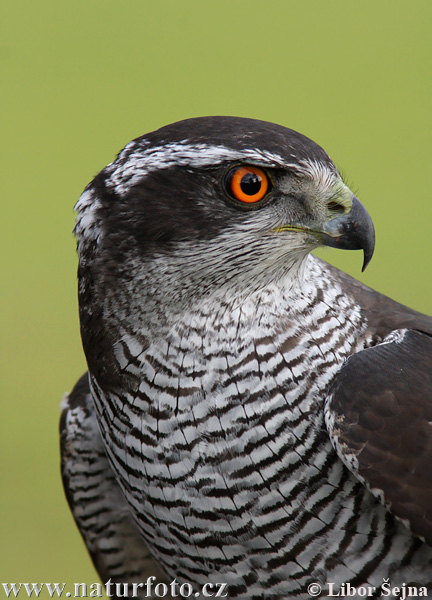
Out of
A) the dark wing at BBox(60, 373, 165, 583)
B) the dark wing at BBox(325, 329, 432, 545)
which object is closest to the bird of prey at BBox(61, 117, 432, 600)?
the dark wing at BBox(325, 329, 432, 545)

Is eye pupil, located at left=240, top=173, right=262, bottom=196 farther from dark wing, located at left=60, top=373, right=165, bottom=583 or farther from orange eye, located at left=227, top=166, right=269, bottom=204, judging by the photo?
dark wing, located at left=60, top=373, right=165, bottom=583

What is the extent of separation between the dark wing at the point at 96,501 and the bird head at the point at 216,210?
94cm

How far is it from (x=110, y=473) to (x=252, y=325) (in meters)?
1.14

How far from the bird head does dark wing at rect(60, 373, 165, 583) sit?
936 millimetres

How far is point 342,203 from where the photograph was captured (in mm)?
2674

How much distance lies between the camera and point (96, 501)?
3477mm

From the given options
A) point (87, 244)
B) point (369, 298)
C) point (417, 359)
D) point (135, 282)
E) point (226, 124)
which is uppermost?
point (226, 124)

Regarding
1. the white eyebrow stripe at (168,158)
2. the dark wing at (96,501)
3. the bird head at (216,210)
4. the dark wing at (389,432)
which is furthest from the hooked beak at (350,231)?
the dark wing at (96,501)

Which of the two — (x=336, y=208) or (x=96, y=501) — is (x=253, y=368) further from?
(x=96, y=501)

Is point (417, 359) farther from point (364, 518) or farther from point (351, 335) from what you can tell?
point (364, 518)

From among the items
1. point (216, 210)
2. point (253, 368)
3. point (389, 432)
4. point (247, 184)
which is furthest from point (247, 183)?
point (389, 432)

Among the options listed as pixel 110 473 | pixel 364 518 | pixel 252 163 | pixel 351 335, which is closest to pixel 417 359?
pixel 351 335

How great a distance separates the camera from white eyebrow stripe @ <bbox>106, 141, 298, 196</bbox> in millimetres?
2512

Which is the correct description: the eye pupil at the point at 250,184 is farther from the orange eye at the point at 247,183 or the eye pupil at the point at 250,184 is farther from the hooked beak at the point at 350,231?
the hooked beak at the point at 350,231
